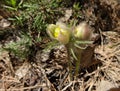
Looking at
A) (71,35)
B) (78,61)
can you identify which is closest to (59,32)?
(71,35)

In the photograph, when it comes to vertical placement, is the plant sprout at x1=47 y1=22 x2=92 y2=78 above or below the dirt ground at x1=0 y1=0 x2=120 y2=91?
above

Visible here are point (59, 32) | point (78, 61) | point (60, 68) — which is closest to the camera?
point (59, 32)

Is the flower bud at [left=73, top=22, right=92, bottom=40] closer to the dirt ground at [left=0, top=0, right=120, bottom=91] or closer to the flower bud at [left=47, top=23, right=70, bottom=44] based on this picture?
the flower bud at [left=47, top=23, right=70, bottom=44]

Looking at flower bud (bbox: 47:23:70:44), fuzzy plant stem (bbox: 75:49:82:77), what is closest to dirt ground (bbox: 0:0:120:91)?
fuzzy plant stem (bbox: 75:49:82:77)

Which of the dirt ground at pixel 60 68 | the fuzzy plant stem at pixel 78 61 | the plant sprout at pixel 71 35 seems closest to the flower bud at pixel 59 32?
the plant sprout at pixel 71 35

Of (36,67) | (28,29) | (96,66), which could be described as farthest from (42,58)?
(96,66)

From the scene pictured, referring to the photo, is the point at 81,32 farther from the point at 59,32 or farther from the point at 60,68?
the point at 60,68
